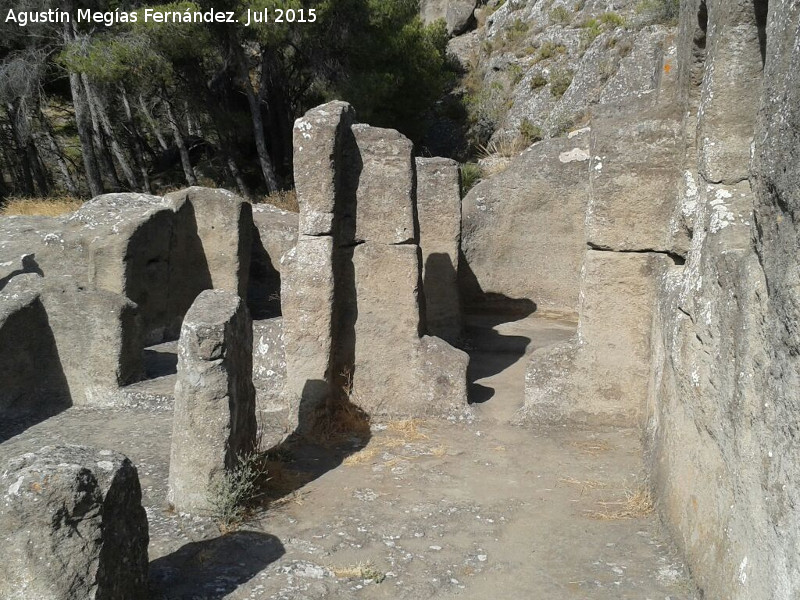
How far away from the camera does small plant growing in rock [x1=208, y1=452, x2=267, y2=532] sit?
181 inches

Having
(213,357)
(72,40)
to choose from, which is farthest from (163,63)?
(213,357)

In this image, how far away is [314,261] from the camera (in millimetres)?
6086

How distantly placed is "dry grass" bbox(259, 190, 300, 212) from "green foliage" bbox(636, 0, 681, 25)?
291 inches

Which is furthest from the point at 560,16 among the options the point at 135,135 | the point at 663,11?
the point at 135,135

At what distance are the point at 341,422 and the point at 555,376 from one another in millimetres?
1639

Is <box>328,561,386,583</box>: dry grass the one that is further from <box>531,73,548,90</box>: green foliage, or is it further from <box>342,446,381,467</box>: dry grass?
<box>531,73,548,90</box>: green foliage

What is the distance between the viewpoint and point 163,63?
1447 cm

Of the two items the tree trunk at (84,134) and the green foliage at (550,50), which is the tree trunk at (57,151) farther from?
the green foliage at (550,50)

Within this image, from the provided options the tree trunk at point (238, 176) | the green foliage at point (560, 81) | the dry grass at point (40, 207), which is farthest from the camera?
the green foliage at point (560, 81)

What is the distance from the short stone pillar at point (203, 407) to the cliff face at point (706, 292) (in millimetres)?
2424

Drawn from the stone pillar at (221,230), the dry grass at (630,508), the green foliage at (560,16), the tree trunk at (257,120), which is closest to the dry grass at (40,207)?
the tree trunk at (257,120)

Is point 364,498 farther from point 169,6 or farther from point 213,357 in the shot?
point 169,6

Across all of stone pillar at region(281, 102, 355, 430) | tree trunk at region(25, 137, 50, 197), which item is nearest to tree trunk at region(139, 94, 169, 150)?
tree trunk at region(25, 137, 50, 197)

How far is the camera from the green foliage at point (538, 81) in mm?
17250
